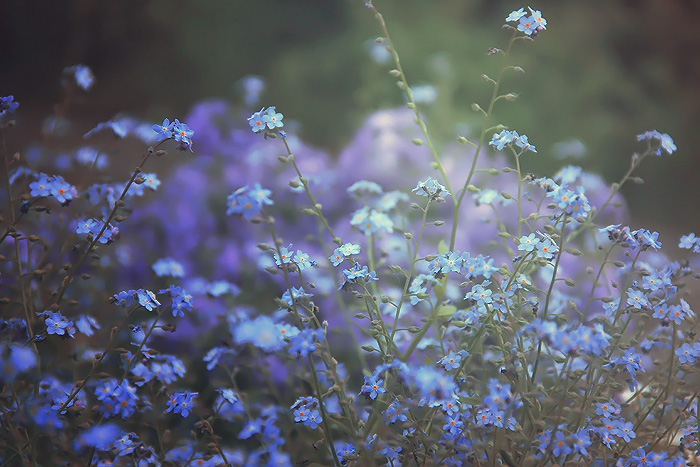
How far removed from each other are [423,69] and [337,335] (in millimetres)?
2368

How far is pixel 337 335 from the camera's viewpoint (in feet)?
5.29

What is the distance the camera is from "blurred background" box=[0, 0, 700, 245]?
3.49 m

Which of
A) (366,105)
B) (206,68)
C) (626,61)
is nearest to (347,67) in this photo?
(366,105)

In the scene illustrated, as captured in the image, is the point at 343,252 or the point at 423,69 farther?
the point at 423,69

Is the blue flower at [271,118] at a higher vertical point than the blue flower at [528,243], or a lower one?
higher

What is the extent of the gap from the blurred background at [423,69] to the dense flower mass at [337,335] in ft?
6.00

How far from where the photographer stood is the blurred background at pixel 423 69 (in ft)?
11.5

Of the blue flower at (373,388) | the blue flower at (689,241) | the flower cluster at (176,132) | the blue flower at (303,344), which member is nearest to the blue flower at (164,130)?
the flower cluster at (176,132)

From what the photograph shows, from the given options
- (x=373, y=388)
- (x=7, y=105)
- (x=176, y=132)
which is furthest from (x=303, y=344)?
(x=7, y=105)

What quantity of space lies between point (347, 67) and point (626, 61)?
1761mm

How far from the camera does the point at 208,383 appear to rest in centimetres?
154

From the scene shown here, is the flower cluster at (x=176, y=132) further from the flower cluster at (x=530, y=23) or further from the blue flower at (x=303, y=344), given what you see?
the flower cluster at (x=530, y=23)

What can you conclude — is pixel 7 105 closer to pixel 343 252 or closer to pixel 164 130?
pixel 164 130

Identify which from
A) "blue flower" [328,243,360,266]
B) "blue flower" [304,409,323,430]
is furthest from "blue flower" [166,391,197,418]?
"blue flower" [328,243,360,266]
